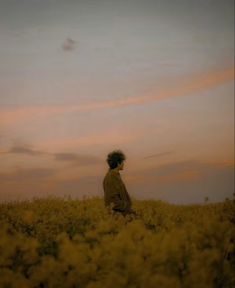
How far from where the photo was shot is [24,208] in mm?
15203

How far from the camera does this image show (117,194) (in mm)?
9984

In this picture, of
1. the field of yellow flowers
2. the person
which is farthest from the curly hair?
the field of yellow flowers

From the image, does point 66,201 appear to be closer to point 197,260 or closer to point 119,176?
point 119,176

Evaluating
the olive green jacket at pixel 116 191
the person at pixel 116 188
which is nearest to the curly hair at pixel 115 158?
the person at pixel 116 188

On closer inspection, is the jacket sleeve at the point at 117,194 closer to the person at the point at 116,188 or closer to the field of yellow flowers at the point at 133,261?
the person at the point at 116,188

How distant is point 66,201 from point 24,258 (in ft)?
36.8

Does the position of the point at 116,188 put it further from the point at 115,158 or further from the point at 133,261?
the point at 133,261

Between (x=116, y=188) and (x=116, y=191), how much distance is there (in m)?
0.06

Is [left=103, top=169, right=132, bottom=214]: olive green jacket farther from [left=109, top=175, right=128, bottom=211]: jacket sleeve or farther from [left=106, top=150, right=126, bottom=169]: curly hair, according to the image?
[left=106, top=150, right=126, bottom=169]: curly hair

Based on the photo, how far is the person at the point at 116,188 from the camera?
32.3ft

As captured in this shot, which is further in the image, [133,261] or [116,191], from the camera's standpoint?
[116,191]

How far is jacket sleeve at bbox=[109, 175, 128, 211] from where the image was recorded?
32.6ft

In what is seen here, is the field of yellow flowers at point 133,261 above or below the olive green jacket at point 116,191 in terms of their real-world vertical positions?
below

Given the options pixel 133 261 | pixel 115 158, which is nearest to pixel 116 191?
pixel 115 158
